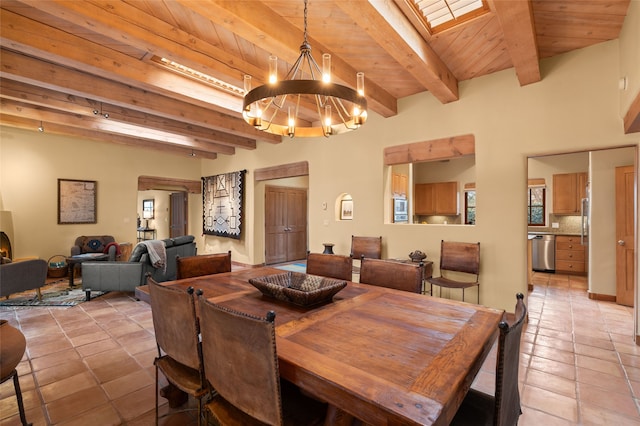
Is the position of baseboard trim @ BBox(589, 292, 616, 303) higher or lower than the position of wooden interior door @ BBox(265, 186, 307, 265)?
lower

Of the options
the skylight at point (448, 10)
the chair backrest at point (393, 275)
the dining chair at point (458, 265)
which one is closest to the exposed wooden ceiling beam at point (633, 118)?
the skylight at point (448, 10)

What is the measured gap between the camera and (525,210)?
11.1 ft

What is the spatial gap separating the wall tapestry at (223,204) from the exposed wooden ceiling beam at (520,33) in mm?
5571

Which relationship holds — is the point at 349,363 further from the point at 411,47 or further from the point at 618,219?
the point at 618,219

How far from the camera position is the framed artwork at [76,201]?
6.27m

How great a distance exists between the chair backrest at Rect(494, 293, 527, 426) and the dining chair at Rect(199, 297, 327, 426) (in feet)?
2.26

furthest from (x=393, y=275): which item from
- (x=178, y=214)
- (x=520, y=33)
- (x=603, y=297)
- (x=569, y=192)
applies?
(x=178, y=214)

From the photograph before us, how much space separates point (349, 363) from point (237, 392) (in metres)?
0.45

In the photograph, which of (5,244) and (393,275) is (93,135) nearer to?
(5,244)

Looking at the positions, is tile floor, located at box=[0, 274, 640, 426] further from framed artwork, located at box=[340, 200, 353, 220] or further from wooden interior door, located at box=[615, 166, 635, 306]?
framed artwork, located at box=[340, 200, 353, 220]

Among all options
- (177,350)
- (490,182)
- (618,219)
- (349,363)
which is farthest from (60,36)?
(618,219)

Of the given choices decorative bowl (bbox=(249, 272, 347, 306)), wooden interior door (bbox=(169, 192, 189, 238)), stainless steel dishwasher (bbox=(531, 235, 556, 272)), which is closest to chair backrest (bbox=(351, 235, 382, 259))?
decorative bowl (bbox=(249, 272, 347, 306))

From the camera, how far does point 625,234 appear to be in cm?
404

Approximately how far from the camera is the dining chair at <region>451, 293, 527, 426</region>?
101 centimetres
